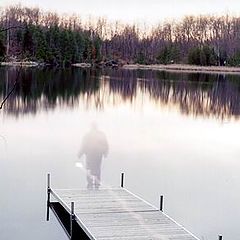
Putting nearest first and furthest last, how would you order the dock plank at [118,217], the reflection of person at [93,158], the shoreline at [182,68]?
the dock plank at [118,217] < the reflection of person at [93,158] < the shoreline at [182,68]

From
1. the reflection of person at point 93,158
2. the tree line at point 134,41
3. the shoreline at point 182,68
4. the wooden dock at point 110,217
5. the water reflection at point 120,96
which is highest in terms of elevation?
the tree line at point 134,41

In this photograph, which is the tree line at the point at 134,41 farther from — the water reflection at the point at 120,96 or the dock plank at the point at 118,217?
the dock plank at the point at 118,217

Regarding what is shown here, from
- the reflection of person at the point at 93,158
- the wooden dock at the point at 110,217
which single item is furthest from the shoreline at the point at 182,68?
the wooden dock at the point at 110,217

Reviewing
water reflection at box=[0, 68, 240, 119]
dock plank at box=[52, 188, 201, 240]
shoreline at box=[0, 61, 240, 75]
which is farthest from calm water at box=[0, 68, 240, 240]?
shoreline at box=[0, 61, 240, 75]

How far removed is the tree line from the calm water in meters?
31.4

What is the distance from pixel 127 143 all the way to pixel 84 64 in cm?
5537

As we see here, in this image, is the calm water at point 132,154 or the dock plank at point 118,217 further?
the calm water at point 132,154

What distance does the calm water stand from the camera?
941 cm

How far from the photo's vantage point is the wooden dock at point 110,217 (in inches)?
293

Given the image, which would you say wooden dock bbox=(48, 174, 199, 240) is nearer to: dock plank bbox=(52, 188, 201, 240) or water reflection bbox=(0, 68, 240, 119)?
dock plank bbox=(52, 188, 201, 240)

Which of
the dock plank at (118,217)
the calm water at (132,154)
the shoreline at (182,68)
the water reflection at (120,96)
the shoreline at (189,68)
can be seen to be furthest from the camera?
the shoreline at (189,68)

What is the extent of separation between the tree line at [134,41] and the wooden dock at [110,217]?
46553 mm

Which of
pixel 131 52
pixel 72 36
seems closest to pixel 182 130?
pixel 72 36

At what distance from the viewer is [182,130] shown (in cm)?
1988
